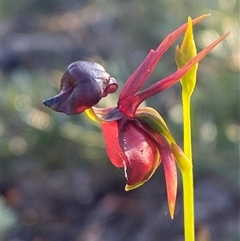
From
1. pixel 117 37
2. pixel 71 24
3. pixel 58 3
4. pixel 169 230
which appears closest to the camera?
pixel 169 230

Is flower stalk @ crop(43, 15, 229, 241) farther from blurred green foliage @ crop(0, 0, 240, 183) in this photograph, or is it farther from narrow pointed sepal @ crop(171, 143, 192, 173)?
blurred green foliage @ crop(0, 0, 240, 183)

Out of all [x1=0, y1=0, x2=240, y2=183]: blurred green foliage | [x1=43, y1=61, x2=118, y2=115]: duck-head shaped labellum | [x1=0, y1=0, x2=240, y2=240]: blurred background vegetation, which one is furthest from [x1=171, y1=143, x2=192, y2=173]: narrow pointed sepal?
[x1=0, y1=0, x2=240, y2=183]: blurred green foliage

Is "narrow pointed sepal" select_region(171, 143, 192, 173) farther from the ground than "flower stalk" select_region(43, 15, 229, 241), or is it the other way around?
"flower stalk" select_region(43, 15, 229, 241)

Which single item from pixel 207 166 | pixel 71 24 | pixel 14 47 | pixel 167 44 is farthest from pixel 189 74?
pixel 71 24

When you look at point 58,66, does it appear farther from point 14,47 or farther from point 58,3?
point 58,3

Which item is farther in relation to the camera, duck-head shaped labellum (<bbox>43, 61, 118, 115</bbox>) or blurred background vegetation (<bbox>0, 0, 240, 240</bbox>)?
blurred background vegetation (<bbox>0, 0, 240, 240</bbox>)

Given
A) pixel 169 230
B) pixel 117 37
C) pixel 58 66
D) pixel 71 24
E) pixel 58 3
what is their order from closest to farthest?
pixel 169 230
pixel 58 66
pixel 117 37
pixel 71 24
pixel 58 3
